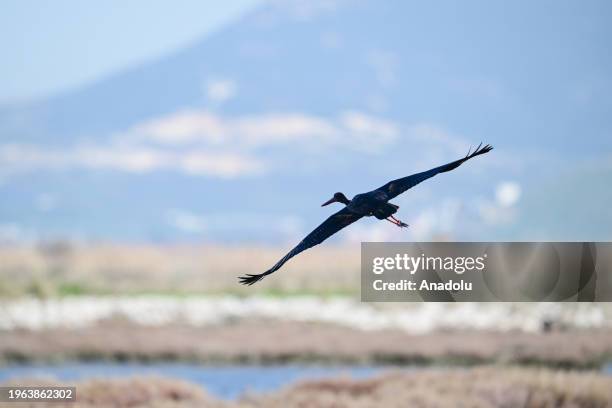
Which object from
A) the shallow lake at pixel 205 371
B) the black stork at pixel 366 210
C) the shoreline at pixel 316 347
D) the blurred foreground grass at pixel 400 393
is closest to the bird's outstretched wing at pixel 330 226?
the black stork at pixel 366 210

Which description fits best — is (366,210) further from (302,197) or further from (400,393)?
→ (302,197)

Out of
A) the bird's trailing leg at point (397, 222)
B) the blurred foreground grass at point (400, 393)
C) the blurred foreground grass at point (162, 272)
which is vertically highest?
the blurred foreground grass at point (162, 272)

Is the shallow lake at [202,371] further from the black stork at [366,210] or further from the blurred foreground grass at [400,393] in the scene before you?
the black stork at [366,210]

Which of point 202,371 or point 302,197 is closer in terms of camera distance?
point 202,371

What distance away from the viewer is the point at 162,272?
111 feet

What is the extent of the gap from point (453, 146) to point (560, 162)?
865 centimetres

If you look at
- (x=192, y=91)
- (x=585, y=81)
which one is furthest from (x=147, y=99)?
(x=585, y=81)

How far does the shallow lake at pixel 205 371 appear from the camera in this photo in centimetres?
1694

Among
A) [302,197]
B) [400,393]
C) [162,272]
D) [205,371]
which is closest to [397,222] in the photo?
[400,393]

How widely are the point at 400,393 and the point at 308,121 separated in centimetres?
11359

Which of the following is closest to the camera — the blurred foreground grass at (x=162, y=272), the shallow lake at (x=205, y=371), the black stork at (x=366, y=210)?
the black stork at (x=366, y=210)

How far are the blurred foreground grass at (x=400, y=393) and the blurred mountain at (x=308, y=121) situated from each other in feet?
251

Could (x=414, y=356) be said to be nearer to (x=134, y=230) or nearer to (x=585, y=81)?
(x=134, y=230)

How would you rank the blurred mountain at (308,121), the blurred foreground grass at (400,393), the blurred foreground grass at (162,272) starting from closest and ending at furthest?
the blurred foreground grass at (400,393), the blurred foreground grass at (162,272), the blurred mountain at (308,121)
